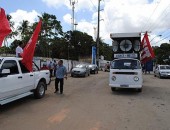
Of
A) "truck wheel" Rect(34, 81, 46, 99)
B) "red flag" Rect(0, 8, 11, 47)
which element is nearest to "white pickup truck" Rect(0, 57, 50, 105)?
"truck wheel" Rect(34, 81, 46, 99)

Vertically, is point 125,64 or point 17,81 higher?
point 125,64

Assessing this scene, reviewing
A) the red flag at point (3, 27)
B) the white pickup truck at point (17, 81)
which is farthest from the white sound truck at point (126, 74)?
the red flag at point (3, 27)

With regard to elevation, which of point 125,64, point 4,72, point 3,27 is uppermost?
point 3,27

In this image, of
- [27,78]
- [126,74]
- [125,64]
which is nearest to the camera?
[27,78]

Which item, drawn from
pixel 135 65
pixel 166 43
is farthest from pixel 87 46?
pixel 135 65

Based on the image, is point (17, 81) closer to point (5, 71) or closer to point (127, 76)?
point (5, 71)

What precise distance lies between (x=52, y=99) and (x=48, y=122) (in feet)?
14.3

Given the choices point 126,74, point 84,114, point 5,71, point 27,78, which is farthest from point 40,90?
point 126,74

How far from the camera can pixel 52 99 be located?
41.3 ft

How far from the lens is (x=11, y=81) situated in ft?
32.7

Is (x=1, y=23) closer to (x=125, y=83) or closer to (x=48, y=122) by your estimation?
(x=48, y=122)

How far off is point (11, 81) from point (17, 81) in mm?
466

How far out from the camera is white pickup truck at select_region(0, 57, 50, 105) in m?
9.56

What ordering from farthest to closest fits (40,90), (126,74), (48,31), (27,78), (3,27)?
(48,31) < (126,74) < (40,90) < (27,78) < (3,27)
